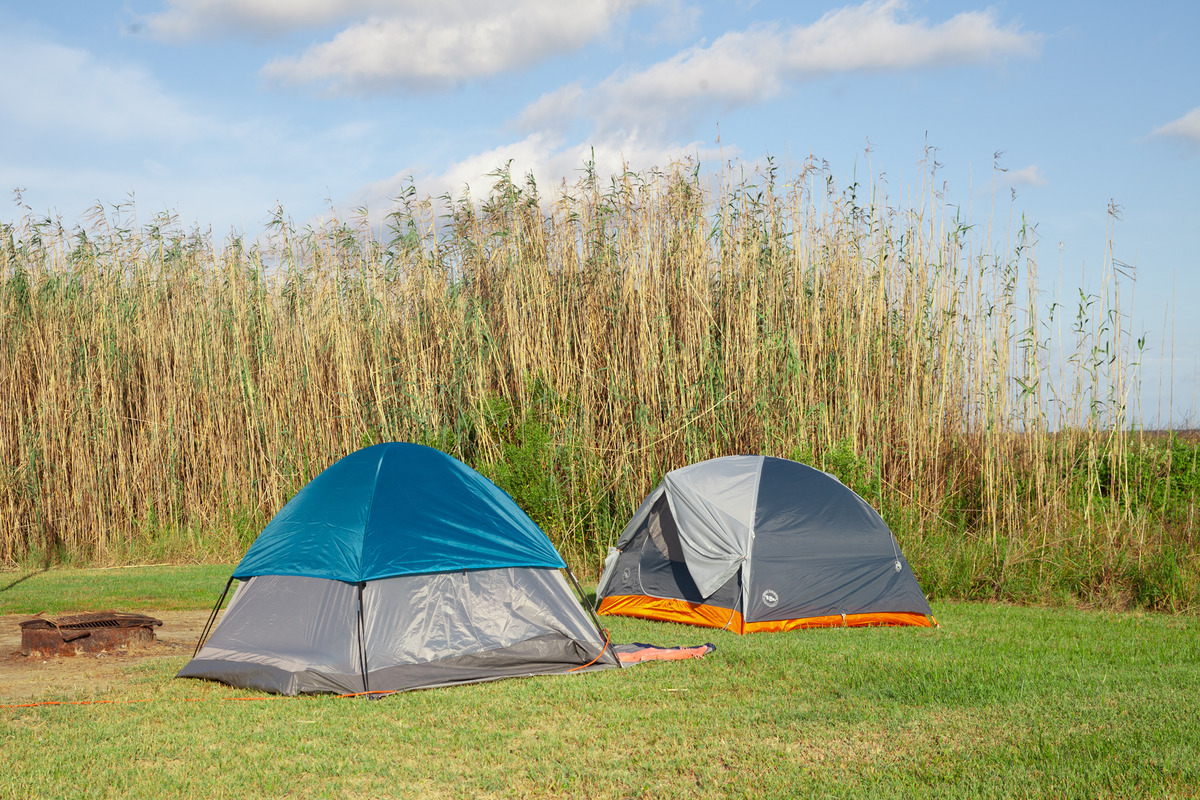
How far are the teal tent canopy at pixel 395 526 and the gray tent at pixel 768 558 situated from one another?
61.0 inches

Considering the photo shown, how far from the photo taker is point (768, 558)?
254 inches

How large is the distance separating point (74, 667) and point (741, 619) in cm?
397

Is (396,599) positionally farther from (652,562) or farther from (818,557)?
(818,557)

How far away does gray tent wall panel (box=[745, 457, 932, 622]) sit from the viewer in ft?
21.0

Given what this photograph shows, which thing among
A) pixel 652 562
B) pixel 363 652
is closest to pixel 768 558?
pixel 652 562

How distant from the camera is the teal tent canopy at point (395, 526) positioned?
197 inches

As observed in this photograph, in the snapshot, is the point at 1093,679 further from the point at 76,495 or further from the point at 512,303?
the point at 76,495

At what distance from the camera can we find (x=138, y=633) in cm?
592

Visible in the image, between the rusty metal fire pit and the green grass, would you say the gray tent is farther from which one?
the green grass

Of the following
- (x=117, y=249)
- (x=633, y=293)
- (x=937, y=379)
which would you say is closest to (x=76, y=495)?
(x=117, y=249)

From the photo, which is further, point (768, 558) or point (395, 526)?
point (768, 558)

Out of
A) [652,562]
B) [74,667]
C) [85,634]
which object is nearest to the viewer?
[74,667]

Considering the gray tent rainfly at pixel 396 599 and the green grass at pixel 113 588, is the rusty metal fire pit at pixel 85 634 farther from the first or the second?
the green grass at pixel 113 588

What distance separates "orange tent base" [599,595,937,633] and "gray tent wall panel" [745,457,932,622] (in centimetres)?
4
